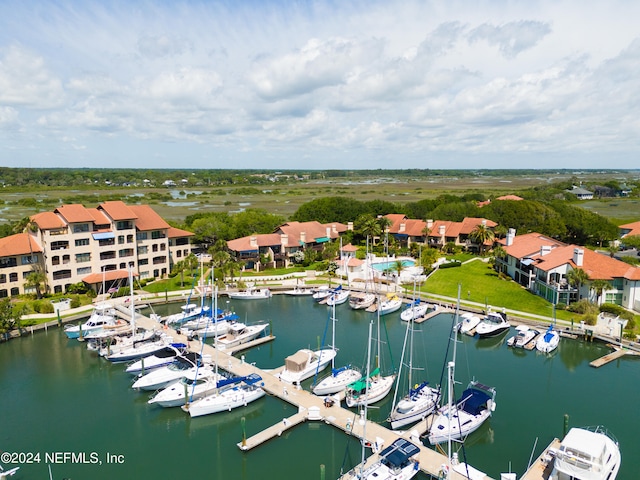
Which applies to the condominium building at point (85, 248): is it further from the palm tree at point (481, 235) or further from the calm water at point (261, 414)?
the palm tree at point (481, 235)

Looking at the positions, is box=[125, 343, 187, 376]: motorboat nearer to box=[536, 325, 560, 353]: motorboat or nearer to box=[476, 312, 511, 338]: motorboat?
box=[476, 312, 511, 338]: motorboat

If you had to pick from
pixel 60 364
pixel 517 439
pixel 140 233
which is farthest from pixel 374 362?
pixel 140 233

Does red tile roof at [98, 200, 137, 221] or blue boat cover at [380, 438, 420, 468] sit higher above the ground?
red tile roof at [98, 200, 137, 221]

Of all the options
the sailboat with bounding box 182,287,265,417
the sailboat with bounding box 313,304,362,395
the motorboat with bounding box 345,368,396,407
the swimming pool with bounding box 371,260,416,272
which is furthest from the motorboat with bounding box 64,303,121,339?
the swimming pool with bounding box 371,260,416,272

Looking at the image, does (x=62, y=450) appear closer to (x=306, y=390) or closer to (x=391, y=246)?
(x=306, y=390)

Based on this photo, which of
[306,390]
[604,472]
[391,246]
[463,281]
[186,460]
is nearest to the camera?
[604,472]
